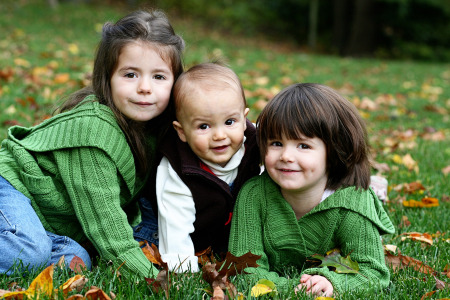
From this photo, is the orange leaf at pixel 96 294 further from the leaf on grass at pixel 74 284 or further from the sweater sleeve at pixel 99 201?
the sweater sleeve at pixel 99 201

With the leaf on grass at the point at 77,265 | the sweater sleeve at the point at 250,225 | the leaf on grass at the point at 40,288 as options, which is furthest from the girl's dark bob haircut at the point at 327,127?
the leaf on grass at the point at 40,288

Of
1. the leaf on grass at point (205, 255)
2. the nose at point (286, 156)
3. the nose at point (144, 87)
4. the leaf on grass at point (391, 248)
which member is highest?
the nose at point (144, 87)

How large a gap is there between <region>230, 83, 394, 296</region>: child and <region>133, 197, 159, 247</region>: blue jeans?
2.01ft

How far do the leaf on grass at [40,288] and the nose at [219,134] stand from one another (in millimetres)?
983

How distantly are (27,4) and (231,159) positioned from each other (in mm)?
17182

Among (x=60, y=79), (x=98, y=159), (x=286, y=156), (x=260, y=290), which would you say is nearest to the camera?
(x=260, y=290)

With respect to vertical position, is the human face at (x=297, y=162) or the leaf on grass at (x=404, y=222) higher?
the human face at (x=297, y=162)

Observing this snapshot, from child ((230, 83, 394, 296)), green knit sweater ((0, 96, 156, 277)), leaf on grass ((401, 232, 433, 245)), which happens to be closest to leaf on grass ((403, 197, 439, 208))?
leaf on grass ((401, 232, 433, 245))

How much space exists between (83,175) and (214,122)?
703 millimetres

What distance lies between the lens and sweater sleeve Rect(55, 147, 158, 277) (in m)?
2.34

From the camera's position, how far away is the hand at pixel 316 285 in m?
2.10

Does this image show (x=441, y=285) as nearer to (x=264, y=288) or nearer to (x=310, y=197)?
(x=310, y=197)

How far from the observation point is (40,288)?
6.30 feet

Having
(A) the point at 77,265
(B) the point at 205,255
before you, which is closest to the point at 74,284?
(A) the point at 77,265
